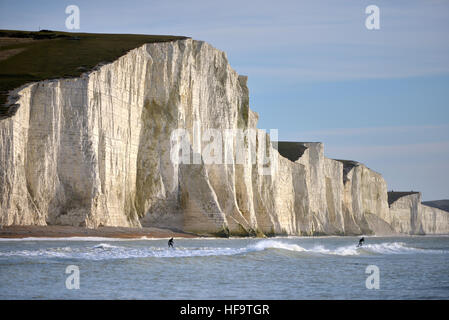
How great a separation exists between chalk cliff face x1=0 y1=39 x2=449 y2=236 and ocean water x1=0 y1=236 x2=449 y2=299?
1201 cm

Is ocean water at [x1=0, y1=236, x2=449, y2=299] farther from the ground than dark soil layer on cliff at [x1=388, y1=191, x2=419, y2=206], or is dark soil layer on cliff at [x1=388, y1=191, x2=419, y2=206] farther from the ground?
dark soil layer on cliff at [x1=388, y1=191, x2=419, y2=206]

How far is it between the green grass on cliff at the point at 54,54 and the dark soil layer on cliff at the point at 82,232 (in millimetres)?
6651

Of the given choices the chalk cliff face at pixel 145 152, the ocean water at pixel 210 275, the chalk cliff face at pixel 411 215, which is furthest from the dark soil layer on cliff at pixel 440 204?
the ocean water at pixel 210 275

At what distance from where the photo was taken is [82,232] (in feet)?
155

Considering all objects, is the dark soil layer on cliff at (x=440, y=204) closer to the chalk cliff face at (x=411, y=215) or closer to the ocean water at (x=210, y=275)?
the chalk cliff face at (x=411, y=215)

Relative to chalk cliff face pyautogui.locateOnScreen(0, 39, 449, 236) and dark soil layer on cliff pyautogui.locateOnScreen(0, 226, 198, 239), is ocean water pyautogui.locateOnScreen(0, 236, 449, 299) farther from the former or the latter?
chalk cliff face pyautogui.locateOnScreen(0, 39, 449, 236)

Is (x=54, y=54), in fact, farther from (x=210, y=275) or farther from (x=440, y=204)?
(x=440, y=204)

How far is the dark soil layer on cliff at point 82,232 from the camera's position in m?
42.4

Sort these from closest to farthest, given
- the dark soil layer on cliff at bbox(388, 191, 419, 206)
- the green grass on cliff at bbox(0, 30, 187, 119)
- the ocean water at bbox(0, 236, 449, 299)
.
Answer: the ocean water at bbox(0, 236, 449, 299) < the green grass on cliff at bbox(0, 30, 187, 119) < the dark soil layer on cliff at bbox(388, 191, 419, 206)

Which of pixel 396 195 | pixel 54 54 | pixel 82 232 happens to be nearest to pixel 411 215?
pixel 396 195

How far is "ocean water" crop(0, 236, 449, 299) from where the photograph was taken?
2053 centimetres

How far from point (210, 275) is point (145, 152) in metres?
34.8

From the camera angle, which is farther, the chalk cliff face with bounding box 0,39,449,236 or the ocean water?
the chalk cliff face with bounding box 0,39,449,236

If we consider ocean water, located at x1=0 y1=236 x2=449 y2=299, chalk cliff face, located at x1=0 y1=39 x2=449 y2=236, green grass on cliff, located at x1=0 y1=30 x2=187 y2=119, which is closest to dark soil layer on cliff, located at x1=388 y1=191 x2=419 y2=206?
chalk cliff face, located at x1=0 y1=39 x2=449 y2=236
